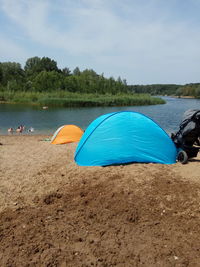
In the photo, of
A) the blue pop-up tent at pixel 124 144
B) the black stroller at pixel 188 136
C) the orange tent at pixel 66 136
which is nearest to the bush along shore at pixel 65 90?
the orange tent at pixel 66 136

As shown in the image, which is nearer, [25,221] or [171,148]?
[25,221]

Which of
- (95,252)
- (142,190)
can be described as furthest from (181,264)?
(142,190)

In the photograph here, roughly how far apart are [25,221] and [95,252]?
141 cm

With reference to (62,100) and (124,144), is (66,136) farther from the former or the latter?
(62,100)

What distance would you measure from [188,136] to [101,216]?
3.58 metres

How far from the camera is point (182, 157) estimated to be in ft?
20.2

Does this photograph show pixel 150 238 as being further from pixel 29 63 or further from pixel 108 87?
pixel 29 63

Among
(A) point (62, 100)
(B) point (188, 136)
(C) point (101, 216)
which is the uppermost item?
(A) point (62, 100)

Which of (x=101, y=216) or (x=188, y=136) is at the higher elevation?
(x=188, y=136)

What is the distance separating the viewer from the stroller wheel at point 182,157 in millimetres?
6023

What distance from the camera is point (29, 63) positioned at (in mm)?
97250

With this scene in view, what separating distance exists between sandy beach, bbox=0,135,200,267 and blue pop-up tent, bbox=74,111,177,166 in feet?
1.07

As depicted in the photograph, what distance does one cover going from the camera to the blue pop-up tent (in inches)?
240

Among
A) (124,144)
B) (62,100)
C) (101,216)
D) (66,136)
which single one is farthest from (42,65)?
(101,216)
